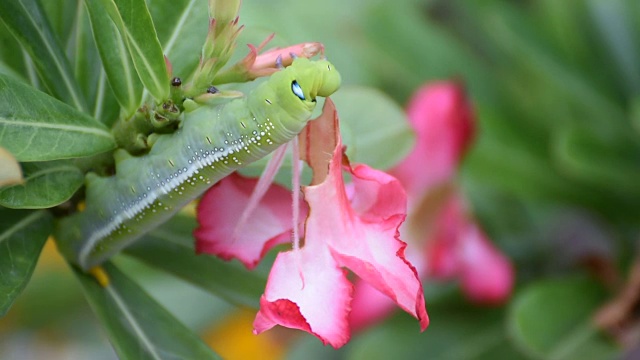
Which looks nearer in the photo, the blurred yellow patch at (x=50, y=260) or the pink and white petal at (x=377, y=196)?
the pink and white petal at (x=377, y=196)

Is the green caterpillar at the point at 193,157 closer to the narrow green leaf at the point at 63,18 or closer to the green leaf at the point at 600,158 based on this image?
the narrow green leaf at the point at 63,18

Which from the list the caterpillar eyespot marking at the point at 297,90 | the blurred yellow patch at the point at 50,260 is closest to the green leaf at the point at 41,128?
the caterpillar eyespot marking at the point at 297,90

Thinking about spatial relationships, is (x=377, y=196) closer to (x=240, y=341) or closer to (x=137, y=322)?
(x=137, y=322)

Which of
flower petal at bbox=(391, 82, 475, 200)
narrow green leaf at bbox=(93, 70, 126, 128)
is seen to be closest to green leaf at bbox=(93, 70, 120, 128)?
narrow green leaf at bbox=(93, 70, 126, 128)

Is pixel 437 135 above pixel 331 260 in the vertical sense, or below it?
below

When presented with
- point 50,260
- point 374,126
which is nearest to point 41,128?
point 374,126

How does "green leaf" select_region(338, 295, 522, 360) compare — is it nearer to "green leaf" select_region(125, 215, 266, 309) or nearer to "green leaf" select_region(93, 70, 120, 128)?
"green leaf" select_region(125, 215, 266, 309)
